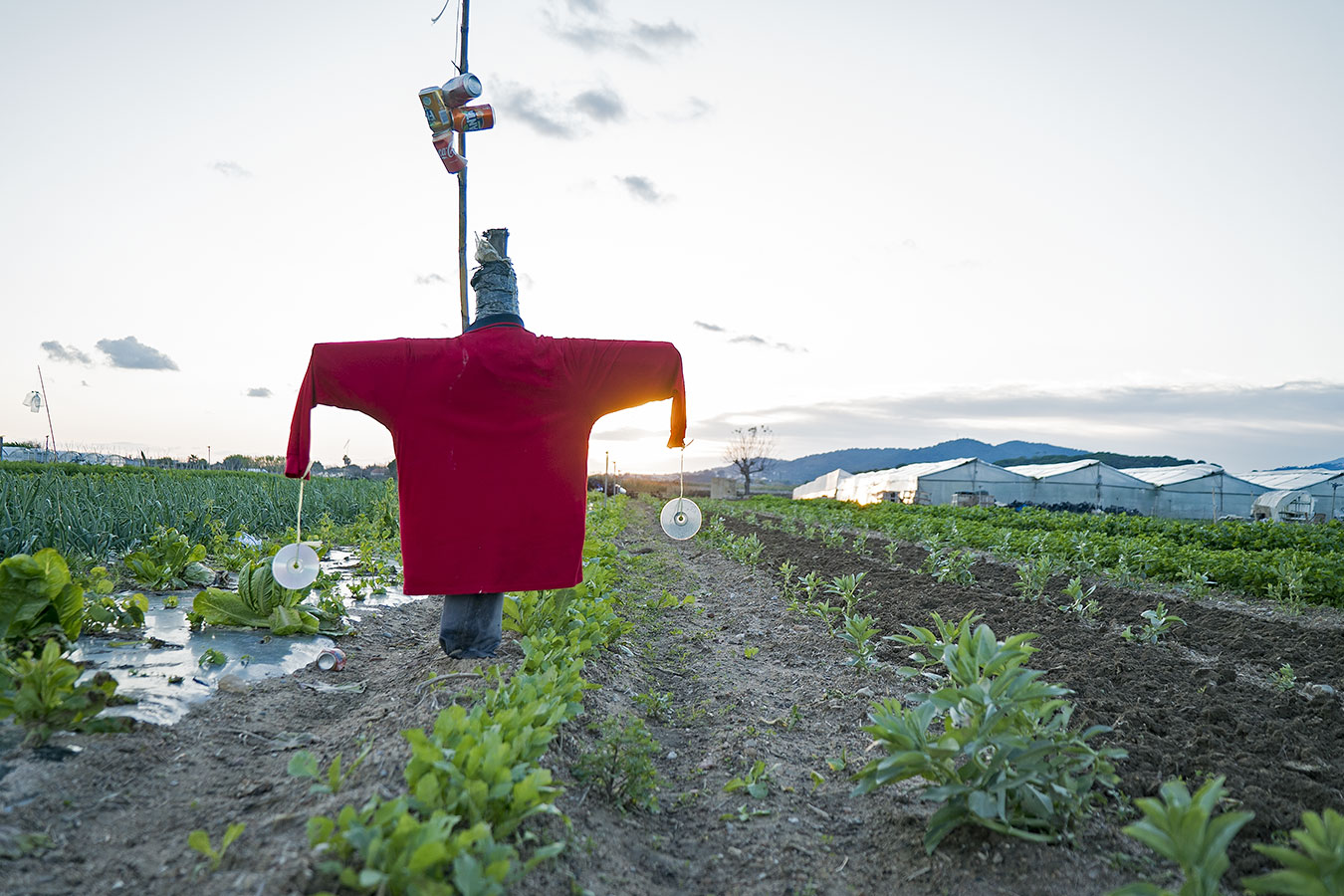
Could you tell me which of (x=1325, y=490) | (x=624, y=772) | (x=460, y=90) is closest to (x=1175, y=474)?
(x=1325, y=490)

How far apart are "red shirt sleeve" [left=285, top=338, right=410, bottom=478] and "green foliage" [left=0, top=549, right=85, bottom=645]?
846 millimetres

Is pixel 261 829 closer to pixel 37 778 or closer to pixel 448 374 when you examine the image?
pixel 37 778

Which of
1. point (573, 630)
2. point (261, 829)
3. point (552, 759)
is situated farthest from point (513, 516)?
point (261, 829)

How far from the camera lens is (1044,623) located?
4.80m

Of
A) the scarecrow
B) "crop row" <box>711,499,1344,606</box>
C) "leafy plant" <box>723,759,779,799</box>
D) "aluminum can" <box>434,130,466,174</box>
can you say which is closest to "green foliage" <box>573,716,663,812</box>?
"leafy plant" <box>723,759,779,799</box>

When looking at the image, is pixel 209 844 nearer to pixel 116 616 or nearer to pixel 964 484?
pixel 116 616

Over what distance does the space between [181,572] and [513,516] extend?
9.52 feet

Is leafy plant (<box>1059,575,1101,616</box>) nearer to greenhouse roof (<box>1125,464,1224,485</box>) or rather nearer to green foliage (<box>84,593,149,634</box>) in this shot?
green foliage (<box>84,593,149,634</box>)

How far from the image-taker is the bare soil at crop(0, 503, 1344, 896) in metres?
1.84

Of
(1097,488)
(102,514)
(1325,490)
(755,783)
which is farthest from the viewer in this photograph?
(1097,488)

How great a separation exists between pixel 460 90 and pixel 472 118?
0.53 feet

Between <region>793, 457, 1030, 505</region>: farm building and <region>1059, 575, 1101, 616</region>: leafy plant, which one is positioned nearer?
<region>1059, 575, 1101, 616</region>: leafy plant

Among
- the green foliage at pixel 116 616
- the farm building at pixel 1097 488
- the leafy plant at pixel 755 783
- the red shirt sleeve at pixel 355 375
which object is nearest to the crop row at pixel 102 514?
the green foliage at pixel 116 616

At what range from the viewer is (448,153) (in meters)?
4.28
